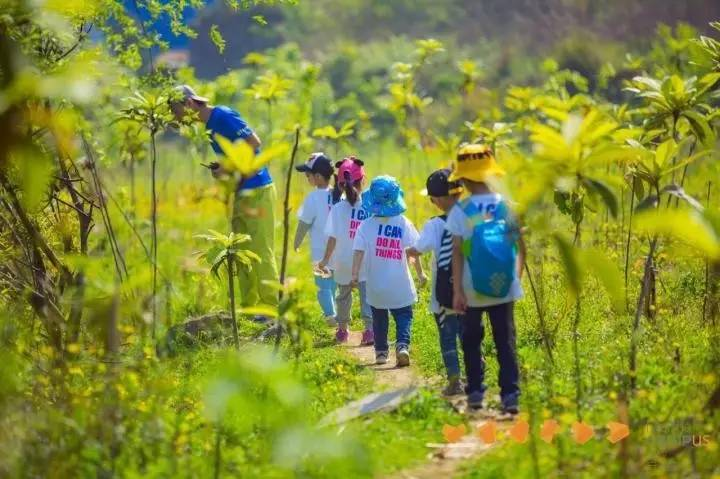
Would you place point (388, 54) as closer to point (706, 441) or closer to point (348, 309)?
point (348, 309)

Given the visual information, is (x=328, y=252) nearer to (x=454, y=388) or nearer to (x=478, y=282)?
(x=454, y=388)

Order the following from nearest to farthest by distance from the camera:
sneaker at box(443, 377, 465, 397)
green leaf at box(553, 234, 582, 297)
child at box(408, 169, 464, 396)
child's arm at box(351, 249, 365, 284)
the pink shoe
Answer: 1. green leaf at box(553, 234, 582, 297)
2. child at box(408, 169, 464, 396)
3. sneaker at box(443, 377, 465, 397)
4. child's arm at box(351, 249, 365, 284)
5. the pink shoe

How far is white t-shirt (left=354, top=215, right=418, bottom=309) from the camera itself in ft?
24.2

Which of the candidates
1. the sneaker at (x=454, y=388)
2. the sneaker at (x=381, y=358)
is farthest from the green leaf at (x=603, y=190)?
the sneaker at (x=381, y=358)

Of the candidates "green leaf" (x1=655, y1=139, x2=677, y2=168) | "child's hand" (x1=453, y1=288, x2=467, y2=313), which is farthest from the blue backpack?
"green leaf" (x1=655, y1=139, x2=677, y2=168)

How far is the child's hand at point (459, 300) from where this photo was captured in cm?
582

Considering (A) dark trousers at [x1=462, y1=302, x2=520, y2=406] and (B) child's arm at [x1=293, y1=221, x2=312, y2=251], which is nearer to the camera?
(A) dark trousers at [x1=462, y1=302, x2=520, y2=406]

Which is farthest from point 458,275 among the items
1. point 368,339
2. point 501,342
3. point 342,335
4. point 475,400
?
point 342,335

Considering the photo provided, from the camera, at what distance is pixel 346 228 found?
8250 mm

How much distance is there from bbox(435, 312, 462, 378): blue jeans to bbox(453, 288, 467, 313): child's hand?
566 mm

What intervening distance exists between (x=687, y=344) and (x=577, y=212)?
106 centimetres

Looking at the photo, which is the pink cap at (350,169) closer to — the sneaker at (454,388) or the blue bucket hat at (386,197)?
the blue bucket hat at (386,197)

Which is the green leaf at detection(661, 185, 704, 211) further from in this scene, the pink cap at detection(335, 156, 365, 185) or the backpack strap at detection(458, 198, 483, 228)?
the pink cap at detection(335, 156, 365, 185)

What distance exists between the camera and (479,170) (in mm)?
5734
